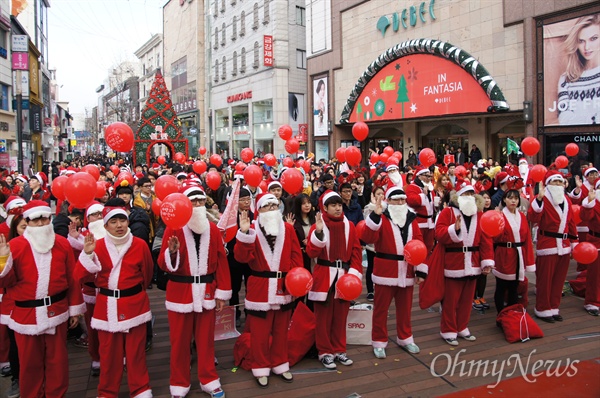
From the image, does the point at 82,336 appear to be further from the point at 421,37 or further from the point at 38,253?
the point at 421,37

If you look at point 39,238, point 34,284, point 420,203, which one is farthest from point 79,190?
point 420,203

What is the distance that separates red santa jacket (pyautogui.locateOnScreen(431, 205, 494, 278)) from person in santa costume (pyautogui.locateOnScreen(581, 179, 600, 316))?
1821 millimetres

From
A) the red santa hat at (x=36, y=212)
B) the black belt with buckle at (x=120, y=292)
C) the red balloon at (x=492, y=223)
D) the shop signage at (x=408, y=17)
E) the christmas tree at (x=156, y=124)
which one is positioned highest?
the shop signage at (x=408, y=17)

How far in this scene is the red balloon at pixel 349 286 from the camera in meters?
4.34

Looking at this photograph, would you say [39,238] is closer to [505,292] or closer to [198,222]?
[198,222]

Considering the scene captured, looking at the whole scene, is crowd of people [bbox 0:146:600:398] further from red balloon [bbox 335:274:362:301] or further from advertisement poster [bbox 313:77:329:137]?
advertisement poster [bbox 313:77:329:137]

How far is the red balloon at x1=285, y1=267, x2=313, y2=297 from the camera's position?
407cm

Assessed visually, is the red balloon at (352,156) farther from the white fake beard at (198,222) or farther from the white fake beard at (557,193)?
the white fake beard at (198,222)

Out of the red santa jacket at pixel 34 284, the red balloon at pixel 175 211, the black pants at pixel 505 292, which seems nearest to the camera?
the red balloon at pixel 175 211

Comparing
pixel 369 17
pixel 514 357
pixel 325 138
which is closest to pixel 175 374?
pixel 514 357

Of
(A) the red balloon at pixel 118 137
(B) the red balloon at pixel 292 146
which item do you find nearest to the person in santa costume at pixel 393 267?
Result: (A) the red balloon at pixel 118 137

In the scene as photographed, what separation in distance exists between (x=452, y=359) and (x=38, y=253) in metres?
4.00

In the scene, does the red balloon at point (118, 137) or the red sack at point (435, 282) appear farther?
the red balloon at point (118, 137)

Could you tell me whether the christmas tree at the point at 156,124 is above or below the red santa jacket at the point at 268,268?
above
